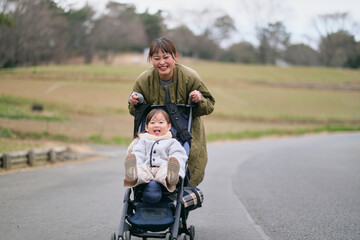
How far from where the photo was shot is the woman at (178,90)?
452 cm

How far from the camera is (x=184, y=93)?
4664 millimetres

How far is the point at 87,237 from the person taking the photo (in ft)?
15.6

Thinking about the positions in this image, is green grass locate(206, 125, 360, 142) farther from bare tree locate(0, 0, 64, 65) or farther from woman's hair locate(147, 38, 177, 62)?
woman's hair locate(147, 38, 177, 62)

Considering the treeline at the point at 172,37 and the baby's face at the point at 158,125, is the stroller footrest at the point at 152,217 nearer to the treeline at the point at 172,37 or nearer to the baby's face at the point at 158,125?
the baby's face at the point at 158,125

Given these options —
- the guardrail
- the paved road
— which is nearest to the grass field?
the guardrail

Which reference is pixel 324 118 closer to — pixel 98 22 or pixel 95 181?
pixel 95 181

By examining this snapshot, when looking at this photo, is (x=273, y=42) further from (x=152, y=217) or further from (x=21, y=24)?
(x=152, y=217)

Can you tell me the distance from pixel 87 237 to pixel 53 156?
27.8 feet

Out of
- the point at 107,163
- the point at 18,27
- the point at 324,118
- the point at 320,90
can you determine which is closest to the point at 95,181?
the point at 107,163

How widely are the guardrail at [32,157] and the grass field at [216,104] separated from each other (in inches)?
51.0

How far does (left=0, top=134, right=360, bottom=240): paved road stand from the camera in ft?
16.8

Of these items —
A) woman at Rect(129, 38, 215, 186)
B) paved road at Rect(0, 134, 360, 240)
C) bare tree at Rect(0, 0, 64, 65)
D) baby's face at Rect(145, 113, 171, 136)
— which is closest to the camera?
baby's face at Rect(145, 113, 171, 136)

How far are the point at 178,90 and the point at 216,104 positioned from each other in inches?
1483

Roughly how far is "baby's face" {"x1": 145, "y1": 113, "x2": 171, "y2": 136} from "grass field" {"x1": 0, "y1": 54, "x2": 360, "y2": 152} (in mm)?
9707
